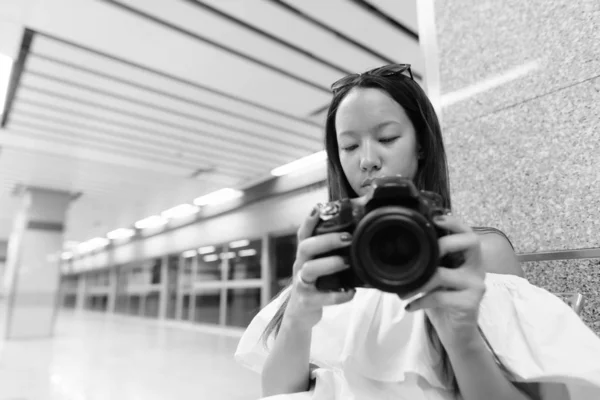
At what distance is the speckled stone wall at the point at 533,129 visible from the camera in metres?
1.12

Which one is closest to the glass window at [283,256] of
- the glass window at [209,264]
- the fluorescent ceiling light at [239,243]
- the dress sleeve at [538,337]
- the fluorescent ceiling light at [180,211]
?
the fluorescent ceiling light at [239,243]

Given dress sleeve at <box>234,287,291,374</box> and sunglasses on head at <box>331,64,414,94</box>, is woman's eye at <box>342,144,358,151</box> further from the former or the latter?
dress sleeve at <box>234,287,291,374</box>

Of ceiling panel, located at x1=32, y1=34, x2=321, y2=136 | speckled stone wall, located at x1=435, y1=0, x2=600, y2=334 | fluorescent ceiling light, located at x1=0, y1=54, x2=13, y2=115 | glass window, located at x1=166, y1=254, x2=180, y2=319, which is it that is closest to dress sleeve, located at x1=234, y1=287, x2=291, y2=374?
speckled stone wall, located at x1=435, y1=0, x2=600, y2=334

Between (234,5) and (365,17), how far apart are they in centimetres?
95

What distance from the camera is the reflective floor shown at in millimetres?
3443

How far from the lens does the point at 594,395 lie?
0.77m

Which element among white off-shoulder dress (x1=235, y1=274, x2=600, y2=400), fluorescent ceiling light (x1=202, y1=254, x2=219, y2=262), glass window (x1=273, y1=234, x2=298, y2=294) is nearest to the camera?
white off-shoulder dress (x1=235, y1=274, x2=600, y2=400)

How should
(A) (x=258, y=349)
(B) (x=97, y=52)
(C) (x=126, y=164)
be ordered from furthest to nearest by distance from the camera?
(C) (x=126, y=164), (B) (x=97, y=52), (A) (x=258, y=349)

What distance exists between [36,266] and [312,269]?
8340 millimetres

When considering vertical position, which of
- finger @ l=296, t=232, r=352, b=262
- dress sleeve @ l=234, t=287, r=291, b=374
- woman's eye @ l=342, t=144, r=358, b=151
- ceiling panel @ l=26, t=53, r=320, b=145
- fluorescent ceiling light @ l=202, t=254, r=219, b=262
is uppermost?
ceiling panel @ l=26, t=53, r=320, b=145

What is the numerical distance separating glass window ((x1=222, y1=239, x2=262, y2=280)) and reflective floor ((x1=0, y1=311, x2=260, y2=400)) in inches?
62.3

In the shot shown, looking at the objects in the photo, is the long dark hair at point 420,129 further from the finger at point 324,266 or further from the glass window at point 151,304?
the glass window at point 151,304

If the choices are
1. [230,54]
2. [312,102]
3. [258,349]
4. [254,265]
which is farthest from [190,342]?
[258,349]

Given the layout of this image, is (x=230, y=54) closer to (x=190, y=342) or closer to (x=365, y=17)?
(x=365, y=17)
